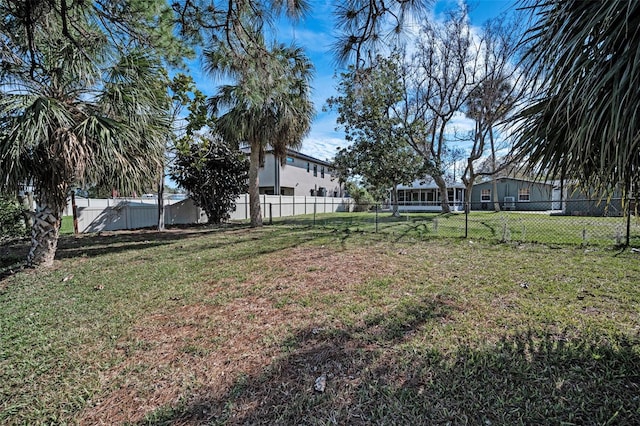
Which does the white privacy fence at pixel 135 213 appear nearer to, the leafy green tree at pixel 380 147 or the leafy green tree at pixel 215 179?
the leafy green tree at pixel 215 179

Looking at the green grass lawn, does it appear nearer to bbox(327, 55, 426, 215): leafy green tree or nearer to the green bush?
the green bush

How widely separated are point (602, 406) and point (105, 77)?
7.78m

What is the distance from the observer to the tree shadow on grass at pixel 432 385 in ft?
6.34

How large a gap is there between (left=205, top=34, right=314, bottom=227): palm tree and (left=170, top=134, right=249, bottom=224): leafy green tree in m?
1.94

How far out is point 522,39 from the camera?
7.38 feet

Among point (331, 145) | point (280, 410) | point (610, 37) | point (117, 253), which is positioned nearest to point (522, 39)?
point (610, 37)

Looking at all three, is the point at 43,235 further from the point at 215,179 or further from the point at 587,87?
the point at 587,87

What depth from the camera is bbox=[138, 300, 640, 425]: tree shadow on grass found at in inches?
76.1

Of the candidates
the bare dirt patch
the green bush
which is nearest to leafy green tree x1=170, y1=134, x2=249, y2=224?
the green bush

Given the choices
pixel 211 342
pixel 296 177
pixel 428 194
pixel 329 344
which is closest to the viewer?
pixel 329 344

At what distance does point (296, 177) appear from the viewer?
25078 mm

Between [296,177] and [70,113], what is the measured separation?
20.0 metres

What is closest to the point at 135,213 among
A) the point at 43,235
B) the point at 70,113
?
the point at 43,235

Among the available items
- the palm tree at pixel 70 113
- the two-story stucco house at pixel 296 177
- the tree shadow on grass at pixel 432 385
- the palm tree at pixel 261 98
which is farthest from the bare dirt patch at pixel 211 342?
the two-story stucco house at pixel 296 177
